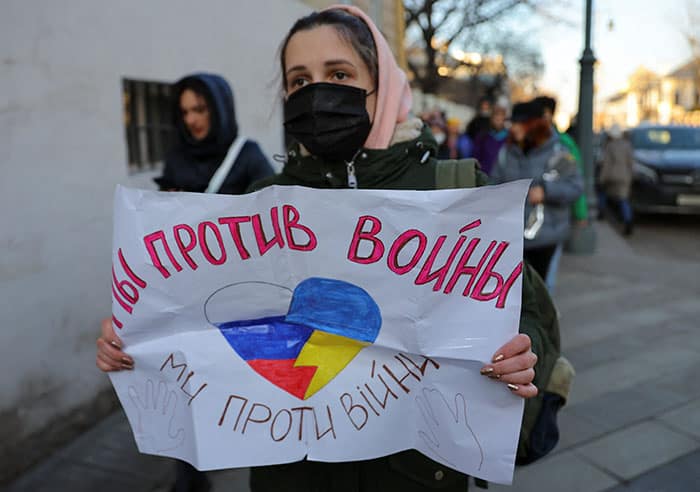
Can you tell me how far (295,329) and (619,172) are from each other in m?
10.8

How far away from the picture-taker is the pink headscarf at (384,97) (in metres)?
1.65

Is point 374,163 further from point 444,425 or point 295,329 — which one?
point 444,425

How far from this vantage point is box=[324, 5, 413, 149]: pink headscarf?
65.1 inches

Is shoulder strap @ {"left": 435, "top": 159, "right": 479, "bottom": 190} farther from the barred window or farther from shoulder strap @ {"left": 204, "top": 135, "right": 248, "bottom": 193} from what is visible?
the barred window

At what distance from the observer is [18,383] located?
10.6 feet

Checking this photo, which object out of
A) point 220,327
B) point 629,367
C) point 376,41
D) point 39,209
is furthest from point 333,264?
point 629,367

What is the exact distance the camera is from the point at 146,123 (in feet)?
15.4

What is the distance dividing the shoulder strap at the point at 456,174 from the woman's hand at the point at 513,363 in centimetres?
43

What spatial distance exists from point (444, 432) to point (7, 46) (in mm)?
2888

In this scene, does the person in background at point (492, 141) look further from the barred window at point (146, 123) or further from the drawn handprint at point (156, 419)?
the drawn handprint at point (156, 419)

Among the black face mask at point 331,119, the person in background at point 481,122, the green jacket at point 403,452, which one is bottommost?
the green jacket at point 403,452

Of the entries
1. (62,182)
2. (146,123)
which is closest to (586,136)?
(146,123)

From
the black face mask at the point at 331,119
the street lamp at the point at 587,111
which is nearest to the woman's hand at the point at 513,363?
the black face mask at the point at 331,119

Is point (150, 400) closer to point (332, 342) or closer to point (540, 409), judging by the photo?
point (332, 342)
